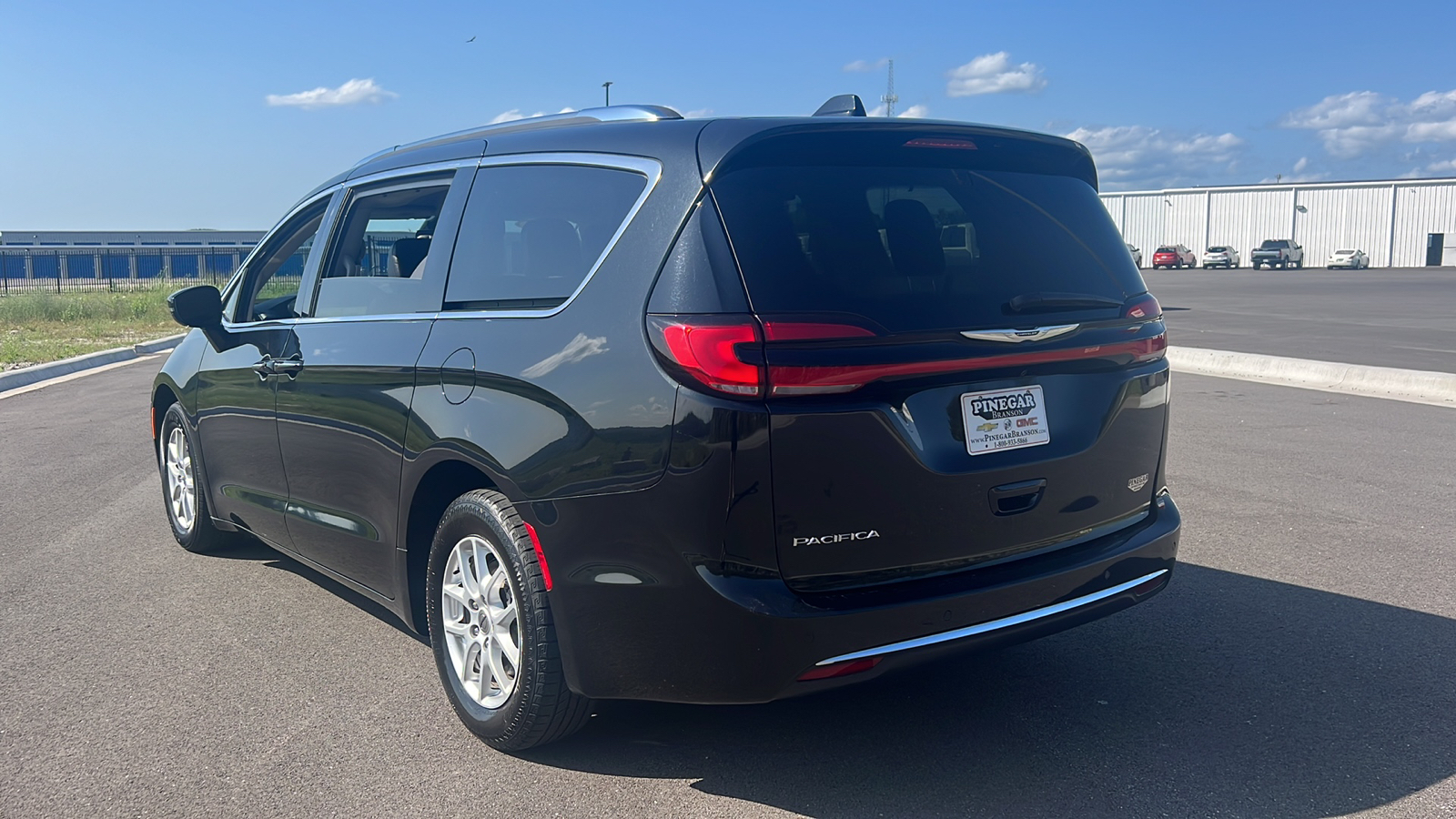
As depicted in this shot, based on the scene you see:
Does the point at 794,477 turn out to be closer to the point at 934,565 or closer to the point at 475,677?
the point at 934,565

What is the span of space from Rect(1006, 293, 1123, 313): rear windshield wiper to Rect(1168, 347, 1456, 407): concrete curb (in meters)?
8.90

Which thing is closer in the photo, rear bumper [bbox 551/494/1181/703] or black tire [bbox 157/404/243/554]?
rear bumper [bbox 551/494/1181/703]

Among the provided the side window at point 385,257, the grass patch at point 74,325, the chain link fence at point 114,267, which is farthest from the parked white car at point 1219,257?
the side window at point 385,257

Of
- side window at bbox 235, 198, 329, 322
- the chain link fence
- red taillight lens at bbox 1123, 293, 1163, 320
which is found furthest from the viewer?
the chain link fence

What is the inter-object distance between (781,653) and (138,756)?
205 cm

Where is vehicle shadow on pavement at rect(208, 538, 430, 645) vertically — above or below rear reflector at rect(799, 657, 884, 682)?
below

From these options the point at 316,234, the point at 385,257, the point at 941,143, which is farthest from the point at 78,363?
the point at 941,143

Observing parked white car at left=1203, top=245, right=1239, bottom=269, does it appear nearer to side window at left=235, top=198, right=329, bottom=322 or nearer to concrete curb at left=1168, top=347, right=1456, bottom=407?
concrete curb at left=1168, top=347, right=1456, bottom=407

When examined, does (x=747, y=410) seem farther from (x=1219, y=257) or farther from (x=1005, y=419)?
(x=1219, y=257)

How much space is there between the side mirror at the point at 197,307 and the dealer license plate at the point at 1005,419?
11.9 ft

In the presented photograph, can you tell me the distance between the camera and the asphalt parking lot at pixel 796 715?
10.8ft

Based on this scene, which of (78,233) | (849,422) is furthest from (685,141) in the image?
(78,233)

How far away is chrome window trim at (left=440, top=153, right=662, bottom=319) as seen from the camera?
328 centimetres

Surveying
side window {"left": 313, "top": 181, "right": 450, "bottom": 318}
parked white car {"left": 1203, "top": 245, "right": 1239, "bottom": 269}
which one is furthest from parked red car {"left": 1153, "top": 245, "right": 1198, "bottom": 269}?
side window {"left": 313, "top": 181, "right": 450, "bottom": 318}
